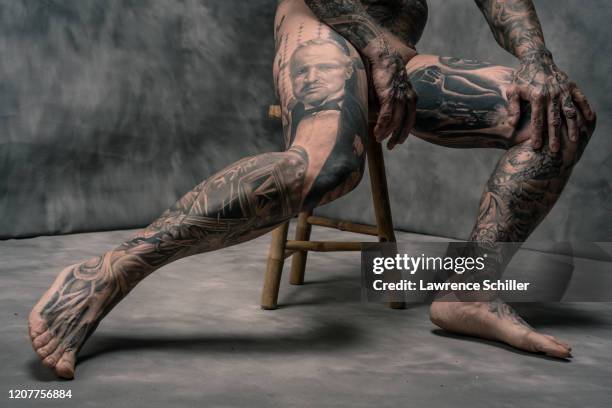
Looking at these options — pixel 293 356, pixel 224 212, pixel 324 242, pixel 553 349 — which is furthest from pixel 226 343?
pixel 553 349

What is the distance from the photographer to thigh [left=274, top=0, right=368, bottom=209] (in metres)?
1.37

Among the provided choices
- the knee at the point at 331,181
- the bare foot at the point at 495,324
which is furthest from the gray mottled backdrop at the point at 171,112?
the knee at the point at 331,181

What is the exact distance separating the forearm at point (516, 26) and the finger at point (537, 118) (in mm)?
141

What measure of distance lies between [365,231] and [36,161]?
1.40m

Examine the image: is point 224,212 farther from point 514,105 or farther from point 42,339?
point 514,105

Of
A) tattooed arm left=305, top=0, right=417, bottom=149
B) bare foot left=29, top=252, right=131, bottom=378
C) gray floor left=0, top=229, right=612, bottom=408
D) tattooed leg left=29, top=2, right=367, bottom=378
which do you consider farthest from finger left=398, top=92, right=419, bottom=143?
bare foot left=29, top=252, right=131, bottom=378

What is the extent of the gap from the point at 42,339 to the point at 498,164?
100 centimetres

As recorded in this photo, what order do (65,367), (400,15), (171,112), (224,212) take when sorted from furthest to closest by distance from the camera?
1. (171,112)
2. (400,15)
3. (224,212)
4. (65,367)

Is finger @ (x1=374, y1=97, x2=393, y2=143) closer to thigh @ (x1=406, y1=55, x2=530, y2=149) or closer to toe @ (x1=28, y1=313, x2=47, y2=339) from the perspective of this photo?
thigh @ (x1=406, y1=55, x2=530, y2=149)

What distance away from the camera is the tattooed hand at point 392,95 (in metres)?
1.49

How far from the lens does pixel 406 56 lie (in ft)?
5.83

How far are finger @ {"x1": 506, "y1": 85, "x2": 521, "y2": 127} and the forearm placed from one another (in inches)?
3.9

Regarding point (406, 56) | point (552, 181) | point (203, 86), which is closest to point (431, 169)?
point (203, 86)

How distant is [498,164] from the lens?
1.61m
